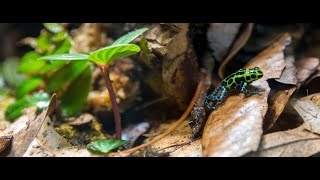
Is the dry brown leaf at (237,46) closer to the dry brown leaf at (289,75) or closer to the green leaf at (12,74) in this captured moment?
the dry brown leaf at (289,75)

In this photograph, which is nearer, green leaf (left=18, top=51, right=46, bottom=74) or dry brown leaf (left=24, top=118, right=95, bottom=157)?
dry brown leaf (left=24, top=118, right=95, bottom=157)

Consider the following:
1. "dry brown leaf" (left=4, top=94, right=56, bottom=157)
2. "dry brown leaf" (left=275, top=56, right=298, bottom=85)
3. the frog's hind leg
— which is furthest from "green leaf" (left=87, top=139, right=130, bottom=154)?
"dry brown leaf" (left=275, top=56, right=298, bottom=85)

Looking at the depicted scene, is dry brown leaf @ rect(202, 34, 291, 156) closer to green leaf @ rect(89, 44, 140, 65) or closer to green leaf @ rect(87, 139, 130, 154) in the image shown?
green leaf @ rect(87, 139, 130, 154)

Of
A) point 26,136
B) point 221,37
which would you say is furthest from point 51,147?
point 221,37
